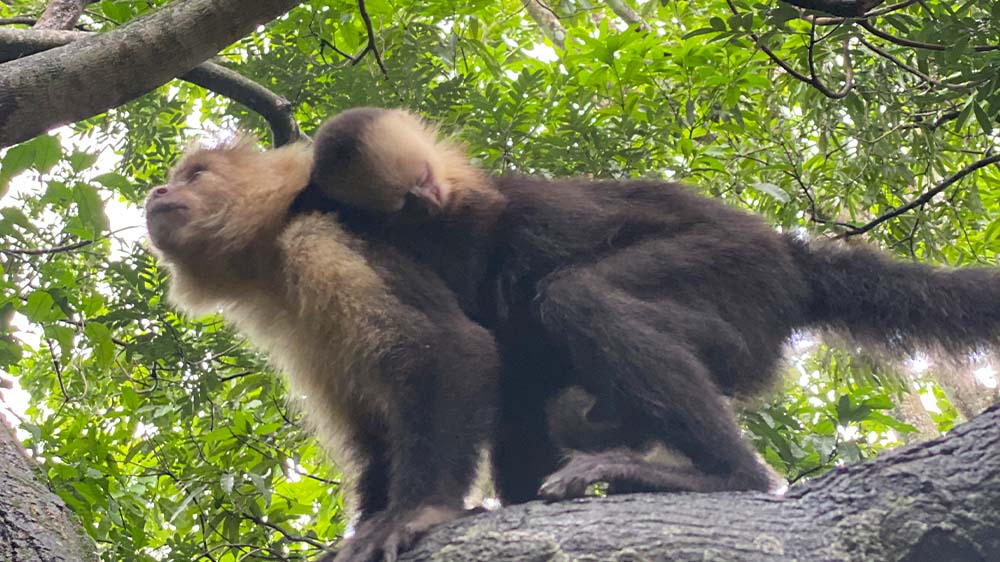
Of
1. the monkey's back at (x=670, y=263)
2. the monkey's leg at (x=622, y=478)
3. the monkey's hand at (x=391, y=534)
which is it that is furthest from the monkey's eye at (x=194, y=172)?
the monkey's leg at (x=622, y=478)

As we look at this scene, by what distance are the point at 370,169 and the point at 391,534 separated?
1724mm

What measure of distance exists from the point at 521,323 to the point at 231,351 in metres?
1.89

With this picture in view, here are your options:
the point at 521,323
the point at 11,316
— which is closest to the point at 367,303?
the point at 521,323

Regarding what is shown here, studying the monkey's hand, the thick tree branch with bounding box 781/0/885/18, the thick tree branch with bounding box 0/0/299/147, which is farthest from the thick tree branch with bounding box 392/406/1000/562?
the thick tree branch with bounding box 0/0/299/147

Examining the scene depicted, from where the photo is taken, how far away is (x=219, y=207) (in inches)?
182

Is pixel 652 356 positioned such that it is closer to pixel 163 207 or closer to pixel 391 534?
pixel 391 534

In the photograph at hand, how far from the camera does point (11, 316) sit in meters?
3.99

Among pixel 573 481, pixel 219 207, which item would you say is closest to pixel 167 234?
pixel 219 207

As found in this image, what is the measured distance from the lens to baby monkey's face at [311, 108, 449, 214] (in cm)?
445

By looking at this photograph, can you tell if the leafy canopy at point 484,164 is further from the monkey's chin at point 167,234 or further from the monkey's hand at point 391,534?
the monkey's hand at point 391,534

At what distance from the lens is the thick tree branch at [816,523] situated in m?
2.90

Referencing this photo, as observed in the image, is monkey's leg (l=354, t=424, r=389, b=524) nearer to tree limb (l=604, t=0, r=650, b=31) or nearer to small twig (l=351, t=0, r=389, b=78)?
small twig (l=351, t=0, r=389, b=78)

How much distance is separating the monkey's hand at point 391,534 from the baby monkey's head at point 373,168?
57.2 inches

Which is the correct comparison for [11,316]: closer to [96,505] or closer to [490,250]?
[96,505]
